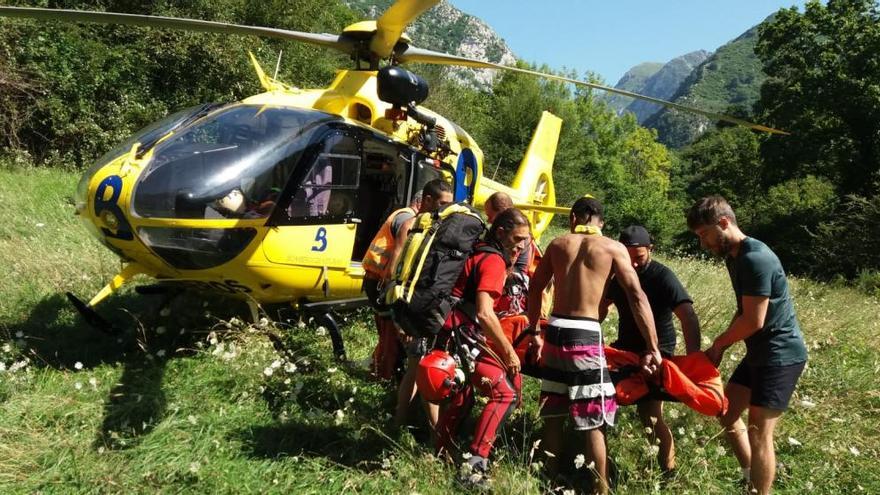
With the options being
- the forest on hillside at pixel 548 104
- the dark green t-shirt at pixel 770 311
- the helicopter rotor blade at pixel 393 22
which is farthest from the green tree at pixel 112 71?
the dark green t-shirt at pixel 770 311

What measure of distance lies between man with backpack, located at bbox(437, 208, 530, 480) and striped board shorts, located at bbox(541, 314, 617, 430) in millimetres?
294

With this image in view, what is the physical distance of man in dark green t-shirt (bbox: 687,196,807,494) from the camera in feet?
10.7

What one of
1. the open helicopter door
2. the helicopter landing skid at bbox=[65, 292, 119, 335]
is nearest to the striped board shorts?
the open helicopter door

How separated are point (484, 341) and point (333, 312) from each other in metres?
2.17

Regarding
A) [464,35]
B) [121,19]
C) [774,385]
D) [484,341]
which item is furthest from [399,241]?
[464,35]

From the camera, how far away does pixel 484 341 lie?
3562mm

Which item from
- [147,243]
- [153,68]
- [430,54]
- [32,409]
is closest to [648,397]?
[147,243]

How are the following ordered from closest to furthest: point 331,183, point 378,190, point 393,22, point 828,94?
point 331,183 < point 393,22 < point 378,190 < point 828,94

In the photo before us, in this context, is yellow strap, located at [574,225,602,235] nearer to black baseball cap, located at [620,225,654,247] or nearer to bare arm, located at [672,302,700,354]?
black baseball cap, located at [620,225,654,247]

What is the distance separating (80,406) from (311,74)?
19422 mm

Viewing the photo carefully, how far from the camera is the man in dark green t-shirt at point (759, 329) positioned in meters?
3.27

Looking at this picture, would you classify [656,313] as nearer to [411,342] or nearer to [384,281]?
[411,342]

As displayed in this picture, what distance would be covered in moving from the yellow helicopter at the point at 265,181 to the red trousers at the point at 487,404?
1.51m

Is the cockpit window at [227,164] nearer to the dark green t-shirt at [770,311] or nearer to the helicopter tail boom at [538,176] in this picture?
the dark green t-shirt at [770,311]
